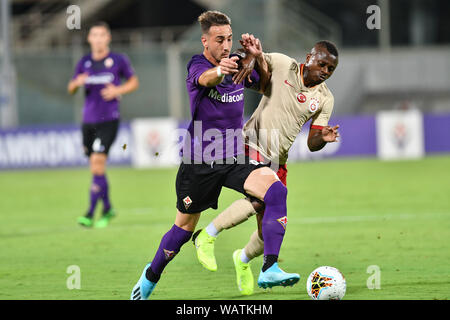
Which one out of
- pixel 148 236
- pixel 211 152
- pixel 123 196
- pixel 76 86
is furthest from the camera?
pixel 123 196

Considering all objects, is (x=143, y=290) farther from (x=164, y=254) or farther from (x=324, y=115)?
(x=324, y=115)

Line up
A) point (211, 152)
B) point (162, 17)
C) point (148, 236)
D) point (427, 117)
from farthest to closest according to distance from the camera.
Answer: point (162, 17)
point (427, 117)
point (148, 236)
point (211, 152)

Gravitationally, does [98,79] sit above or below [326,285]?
above

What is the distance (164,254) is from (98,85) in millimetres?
5776

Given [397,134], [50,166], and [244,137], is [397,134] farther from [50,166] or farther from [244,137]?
[244,137]

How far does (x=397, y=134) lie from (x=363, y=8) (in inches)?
283

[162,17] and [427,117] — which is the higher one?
[162,17]

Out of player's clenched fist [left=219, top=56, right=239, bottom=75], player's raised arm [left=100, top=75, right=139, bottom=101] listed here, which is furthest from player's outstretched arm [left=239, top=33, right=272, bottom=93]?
player's raised arm [left=100, top=75, right=139, bottom=101]

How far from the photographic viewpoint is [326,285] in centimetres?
610

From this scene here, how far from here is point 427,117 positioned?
71.7 feet

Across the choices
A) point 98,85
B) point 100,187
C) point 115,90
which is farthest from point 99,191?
point 98,85

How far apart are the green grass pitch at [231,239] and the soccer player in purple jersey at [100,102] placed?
2.06ft
